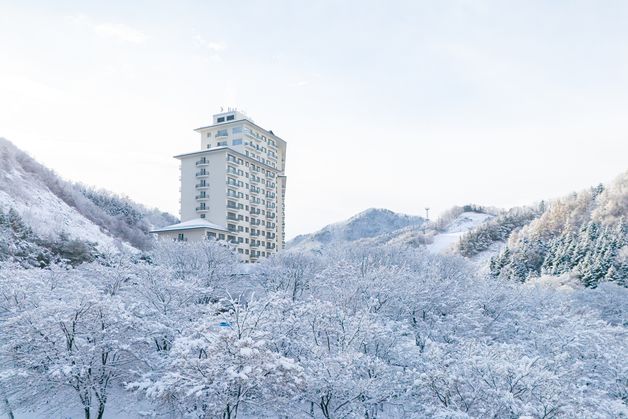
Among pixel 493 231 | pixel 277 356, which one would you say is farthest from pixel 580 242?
pixel 277 356

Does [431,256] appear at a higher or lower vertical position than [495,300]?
higher

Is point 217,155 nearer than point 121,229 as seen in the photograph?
Yes

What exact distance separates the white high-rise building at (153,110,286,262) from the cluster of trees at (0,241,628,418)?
119 ft

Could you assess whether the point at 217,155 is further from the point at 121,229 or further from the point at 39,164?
the point at 39,164

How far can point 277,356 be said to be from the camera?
1702 cm

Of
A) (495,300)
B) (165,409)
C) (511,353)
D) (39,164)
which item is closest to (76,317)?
(165,409)

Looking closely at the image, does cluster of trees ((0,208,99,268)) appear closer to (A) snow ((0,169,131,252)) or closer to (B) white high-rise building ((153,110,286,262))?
(A) snow ((0,169,131,252))

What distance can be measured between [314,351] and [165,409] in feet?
30.9

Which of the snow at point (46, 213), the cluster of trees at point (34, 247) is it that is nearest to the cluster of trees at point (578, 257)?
the cluster of trees at point (34, 247)

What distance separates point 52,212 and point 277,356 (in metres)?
69.8

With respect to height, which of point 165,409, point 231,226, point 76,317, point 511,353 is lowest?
point 165,409

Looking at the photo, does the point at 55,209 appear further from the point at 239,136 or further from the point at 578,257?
the point at 578,257

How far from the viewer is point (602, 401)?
18.6 metres

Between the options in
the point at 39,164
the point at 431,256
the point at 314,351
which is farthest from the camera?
the point at 39,164
